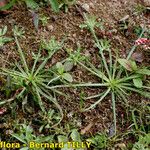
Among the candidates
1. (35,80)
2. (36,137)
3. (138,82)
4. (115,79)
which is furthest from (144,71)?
(36,137)

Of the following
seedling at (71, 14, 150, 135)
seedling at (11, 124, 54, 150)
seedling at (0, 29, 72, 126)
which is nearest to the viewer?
seedling at (11, 124, 54, 150)

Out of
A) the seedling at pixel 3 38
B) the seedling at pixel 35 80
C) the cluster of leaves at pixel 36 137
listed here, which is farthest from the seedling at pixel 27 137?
the seedling at pixel 3 38

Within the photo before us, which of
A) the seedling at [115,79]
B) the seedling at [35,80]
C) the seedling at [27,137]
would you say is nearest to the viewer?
the seedling at [27,137]

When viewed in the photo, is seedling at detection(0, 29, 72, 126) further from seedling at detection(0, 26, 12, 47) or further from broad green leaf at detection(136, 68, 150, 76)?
broad green leaf at detection(136, 68, 150, 76)

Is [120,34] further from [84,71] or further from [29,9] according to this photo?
[29,9]

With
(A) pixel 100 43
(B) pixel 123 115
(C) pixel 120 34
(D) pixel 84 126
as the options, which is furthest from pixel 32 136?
(C) pixel 120 34

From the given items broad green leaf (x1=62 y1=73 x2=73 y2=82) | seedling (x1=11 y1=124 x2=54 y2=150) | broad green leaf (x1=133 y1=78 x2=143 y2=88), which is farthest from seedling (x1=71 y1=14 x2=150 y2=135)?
seedling (x1=11 y1=124 x2=54 y2=150)

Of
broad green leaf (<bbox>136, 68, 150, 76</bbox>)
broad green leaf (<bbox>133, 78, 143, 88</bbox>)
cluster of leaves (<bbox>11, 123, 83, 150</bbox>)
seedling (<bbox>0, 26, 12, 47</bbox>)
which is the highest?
seedling (<bbox>0, 26, 12, 47</bbox>)

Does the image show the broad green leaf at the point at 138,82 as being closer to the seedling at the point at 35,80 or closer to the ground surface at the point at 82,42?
the ground surface at the point at 82,42
